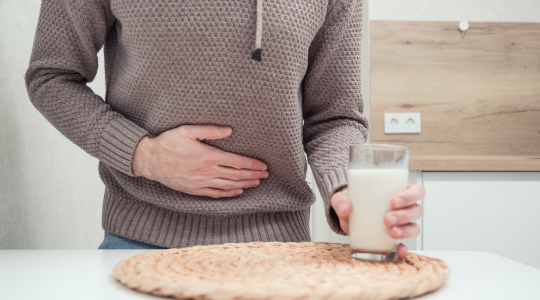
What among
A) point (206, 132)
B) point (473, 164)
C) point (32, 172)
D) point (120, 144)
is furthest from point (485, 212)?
point (32, 172)

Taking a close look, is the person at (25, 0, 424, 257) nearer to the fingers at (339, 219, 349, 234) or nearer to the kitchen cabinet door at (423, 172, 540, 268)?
the fingers at (339, 219, 349, 234)

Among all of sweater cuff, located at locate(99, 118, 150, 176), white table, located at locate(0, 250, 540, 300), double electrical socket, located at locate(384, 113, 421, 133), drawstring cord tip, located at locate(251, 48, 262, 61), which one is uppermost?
drawstring cord tip, located at locate(251, 48, 262, 61)

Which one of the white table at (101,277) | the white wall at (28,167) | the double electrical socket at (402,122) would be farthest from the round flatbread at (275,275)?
the double electrical socket at (402,122)

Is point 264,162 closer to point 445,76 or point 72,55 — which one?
point 72,55

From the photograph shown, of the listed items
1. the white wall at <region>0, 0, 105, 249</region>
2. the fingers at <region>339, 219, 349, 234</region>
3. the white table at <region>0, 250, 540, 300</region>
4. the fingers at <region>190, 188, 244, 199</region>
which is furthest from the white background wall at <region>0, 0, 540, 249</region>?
the fingers at <region>339, 219, 349, 234</region>

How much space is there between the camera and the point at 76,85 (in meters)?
0.77

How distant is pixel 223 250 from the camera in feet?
1.89

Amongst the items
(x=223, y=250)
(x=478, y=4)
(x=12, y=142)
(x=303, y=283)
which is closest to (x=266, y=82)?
(x=223, y=250)

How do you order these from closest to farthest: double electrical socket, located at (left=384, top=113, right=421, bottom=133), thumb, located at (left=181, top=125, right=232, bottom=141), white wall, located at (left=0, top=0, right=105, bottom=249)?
thumb, located at (left=181, top=125, right=232, bottom=141) → white wall, located at (left=0, top=0, right=105, bottom=249) → double electrical socket, located at (left=384, top=113, right=421, bottom=133)

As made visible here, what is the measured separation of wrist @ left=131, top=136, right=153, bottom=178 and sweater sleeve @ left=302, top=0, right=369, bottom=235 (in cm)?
28

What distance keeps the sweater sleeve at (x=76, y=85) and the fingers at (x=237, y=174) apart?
0.48 ft

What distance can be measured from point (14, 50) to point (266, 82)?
0.63m

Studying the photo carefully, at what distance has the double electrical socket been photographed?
1913 mm

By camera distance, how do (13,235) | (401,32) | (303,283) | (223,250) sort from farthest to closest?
(401,32) < (13,235) < (223,250) < (303,283)
